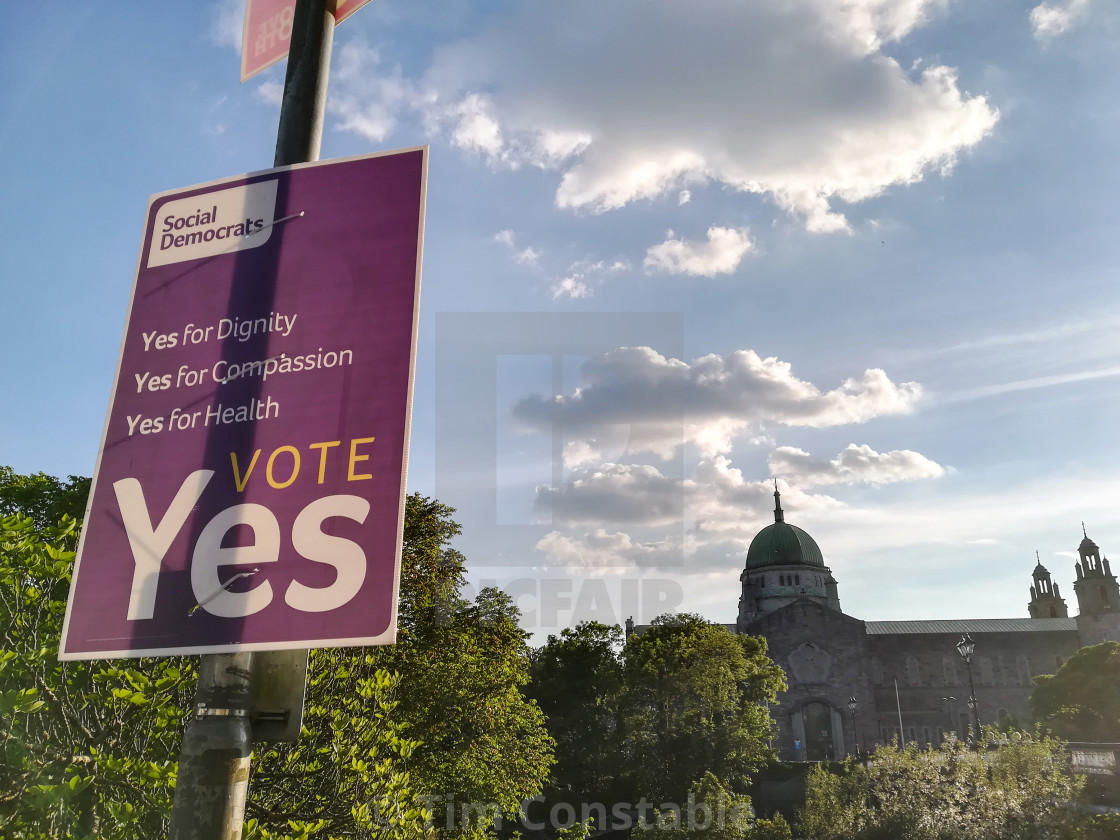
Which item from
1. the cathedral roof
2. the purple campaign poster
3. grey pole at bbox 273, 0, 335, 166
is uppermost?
the cathedral roof

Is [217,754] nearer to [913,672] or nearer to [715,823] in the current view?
[715,823]

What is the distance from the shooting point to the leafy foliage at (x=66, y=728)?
5.88 metres

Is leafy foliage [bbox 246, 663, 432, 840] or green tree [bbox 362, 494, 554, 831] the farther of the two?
green tree [bbox 362, 494, 554, 831]

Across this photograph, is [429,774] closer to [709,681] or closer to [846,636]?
[709,681]

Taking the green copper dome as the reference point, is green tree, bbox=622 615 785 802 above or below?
below

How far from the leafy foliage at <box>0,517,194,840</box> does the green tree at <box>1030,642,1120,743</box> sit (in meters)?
73.4

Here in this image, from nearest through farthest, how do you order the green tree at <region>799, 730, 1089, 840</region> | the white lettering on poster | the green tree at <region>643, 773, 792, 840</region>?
the white lettering on poster → the green tree at <region>799, 730, 1089, 840</region> → the green tree at <region>643, 773, 792, 840</region>

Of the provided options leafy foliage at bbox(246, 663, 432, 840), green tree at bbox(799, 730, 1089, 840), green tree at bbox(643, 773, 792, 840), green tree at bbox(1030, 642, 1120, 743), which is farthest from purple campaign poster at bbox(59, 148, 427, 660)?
green tree at bbox(1030, 642, 1120, 743)

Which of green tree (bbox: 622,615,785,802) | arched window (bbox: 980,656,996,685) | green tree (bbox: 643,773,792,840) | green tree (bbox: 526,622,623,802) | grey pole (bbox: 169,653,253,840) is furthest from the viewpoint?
arched window (bbox: 980,656,996,685)

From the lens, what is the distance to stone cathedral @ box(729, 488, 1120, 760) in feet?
238

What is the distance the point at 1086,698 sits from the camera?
6556 centimetres

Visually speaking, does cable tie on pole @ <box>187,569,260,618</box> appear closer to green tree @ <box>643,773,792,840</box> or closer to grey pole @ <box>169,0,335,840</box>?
grey pole @ <box>169,0,335,840</box>

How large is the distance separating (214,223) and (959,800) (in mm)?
30420

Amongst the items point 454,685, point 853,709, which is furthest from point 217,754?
point 853,709
